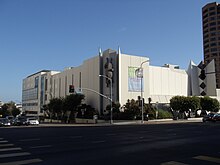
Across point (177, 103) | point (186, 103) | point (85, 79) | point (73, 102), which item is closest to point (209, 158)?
point (186, 103)

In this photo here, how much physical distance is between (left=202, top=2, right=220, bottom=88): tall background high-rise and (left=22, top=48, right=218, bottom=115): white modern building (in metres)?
57.9

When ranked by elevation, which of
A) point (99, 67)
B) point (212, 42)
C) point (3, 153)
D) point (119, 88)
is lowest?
point (3, 153)

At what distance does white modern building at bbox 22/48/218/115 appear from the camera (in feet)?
189

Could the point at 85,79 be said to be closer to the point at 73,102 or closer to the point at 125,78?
the point at 73,102

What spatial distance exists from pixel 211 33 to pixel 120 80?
308 feet

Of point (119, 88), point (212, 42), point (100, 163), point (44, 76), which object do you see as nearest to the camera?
point (100, 163)

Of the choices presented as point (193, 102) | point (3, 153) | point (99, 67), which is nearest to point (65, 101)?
point (99, 67)

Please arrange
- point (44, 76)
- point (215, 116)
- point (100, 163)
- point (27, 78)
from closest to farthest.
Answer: point (100, 163), point (215, 116), point (44, 76), point (27, 78)

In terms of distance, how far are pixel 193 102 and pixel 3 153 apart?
2054 inches

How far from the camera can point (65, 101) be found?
63.5m

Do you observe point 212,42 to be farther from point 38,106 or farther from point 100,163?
point 100,163

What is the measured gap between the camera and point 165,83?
70188 millimetres

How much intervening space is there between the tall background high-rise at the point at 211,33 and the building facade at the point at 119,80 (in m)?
60.7

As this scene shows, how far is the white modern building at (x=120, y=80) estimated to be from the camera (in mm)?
57594
